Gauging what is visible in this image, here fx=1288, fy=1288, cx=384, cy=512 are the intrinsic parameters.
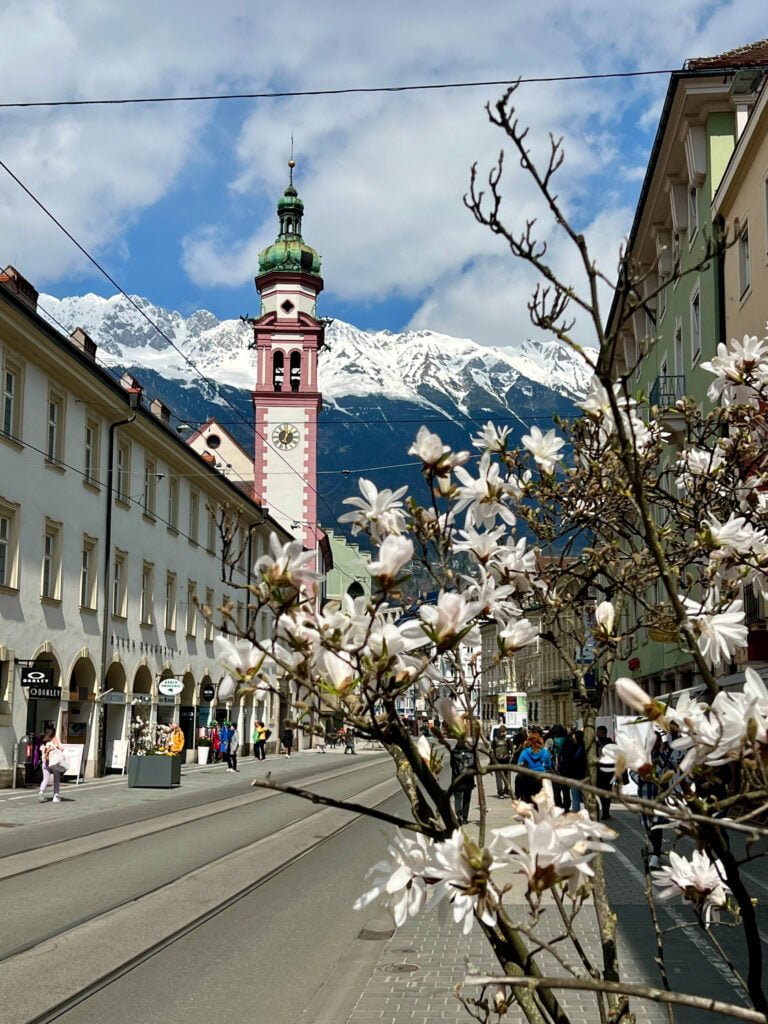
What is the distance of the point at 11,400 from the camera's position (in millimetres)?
30344

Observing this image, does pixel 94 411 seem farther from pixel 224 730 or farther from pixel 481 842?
pixel 481 842

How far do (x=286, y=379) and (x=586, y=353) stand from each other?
75471 millimetres

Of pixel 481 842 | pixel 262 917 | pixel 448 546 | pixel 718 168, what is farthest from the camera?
pixel 718 168

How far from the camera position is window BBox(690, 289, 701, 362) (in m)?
30.7

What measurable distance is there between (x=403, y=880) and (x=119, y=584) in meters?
36.8

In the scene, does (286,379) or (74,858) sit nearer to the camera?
(74,858)

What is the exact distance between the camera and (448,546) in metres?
3.81

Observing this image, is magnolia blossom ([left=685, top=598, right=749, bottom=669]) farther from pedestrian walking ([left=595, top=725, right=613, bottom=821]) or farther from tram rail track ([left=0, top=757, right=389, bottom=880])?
tram rail track ([left=0, top=757, right=389, bottom=880])

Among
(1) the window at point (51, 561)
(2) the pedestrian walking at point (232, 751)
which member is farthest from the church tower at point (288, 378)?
(1) the window at point (51, 561)

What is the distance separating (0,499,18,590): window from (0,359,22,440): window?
5.79ft

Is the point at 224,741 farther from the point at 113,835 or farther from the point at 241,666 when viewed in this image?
the point at 241,666

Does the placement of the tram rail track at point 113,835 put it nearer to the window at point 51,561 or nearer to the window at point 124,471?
the window at point 51,561

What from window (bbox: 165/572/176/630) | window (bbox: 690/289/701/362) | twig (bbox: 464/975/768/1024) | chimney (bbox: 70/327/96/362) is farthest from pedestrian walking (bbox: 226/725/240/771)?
twig (bbox: 464/975/768/1024)

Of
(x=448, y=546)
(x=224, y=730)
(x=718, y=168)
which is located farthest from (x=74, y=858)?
(x=224, y=730)
